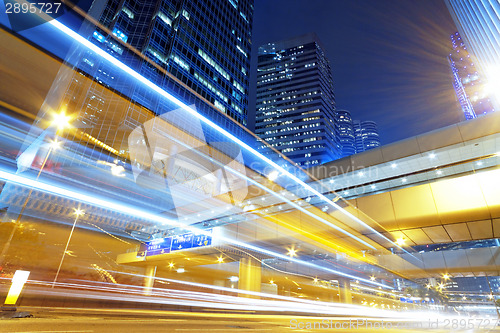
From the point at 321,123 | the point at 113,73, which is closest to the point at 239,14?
the point at 113,73

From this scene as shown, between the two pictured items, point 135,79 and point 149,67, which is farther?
point 149,67

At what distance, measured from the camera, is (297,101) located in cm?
15525

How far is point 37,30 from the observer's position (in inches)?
503

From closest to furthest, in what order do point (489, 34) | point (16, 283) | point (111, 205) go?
point (16, 283)
point (489, 34)
point (111, 205)

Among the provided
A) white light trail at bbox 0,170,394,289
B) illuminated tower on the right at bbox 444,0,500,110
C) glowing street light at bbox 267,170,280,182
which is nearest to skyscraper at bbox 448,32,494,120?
illuminated tower on the right at bbox 444,0,500,110

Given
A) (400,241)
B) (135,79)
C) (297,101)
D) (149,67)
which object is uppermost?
(297,101)

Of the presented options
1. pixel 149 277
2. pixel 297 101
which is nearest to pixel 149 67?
pixel 149 277

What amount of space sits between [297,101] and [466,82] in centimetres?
8348

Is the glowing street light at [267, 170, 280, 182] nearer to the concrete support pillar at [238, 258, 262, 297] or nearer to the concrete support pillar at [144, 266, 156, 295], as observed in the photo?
the concrete support pillar at [238, 258, 262, 297]

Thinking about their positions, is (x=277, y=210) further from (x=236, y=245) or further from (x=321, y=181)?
(x=236, y=245)

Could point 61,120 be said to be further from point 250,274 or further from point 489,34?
point 489,34

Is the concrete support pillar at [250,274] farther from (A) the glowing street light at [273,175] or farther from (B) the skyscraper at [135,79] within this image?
(B) the skyscraper at [135,79]

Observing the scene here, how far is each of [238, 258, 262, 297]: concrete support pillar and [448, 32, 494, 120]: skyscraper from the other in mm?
116743

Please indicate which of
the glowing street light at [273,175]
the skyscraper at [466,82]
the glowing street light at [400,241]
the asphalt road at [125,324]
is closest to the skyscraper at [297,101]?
the skyscraper at [466,82]
